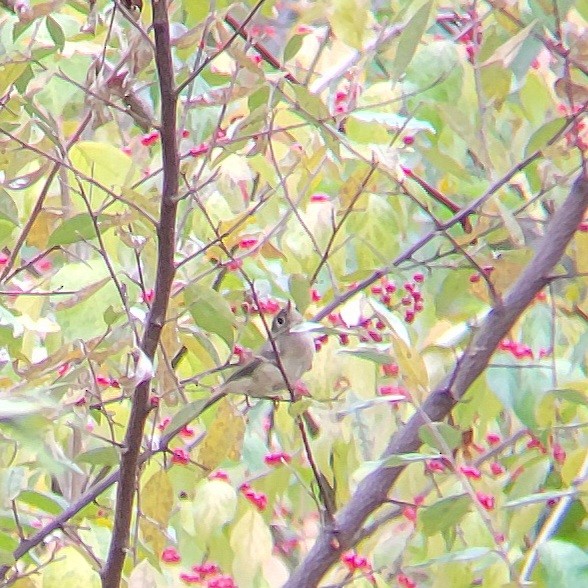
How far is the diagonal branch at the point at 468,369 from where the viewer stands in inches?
37.8

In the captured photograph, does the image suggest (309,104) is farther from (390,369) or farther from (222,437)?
(390,369)

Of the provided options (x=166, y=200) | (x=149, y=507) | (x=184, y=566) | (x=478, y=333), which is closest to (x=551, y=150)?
(x=478, y=333)

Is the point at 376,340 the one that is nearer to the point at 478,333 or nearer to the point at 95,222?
the point at 478,333

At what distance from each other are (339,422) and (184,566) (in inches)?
16.5

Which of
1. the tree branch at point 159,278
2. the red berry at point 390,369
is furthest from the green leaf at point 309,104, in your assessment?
the red berry at point 390,369

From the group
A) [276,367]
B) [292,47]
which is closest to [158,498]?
[276,367]

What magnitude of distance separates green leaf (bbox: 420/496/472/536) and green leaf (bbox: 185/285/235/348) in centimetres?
22

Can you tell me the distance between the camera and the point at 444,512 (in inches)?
33.0

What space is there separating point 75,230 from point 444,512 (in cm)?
39

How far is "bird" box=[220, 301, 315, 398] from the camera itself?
116 centimetres

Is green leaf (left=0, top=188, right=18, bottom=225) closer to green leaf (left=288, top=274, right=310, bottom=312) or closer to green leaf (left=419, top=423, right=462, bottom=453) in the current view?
green leaf (left=288, top=274, right=310, bottom=312)

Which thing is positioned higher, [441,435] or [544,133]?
[544,133]

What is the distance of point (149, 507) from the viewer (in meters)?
0.96

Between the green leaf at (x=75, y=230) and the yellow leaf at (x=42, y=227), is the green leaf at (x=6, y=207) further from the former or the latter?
the yellow leaf at (x=42, y=227)
